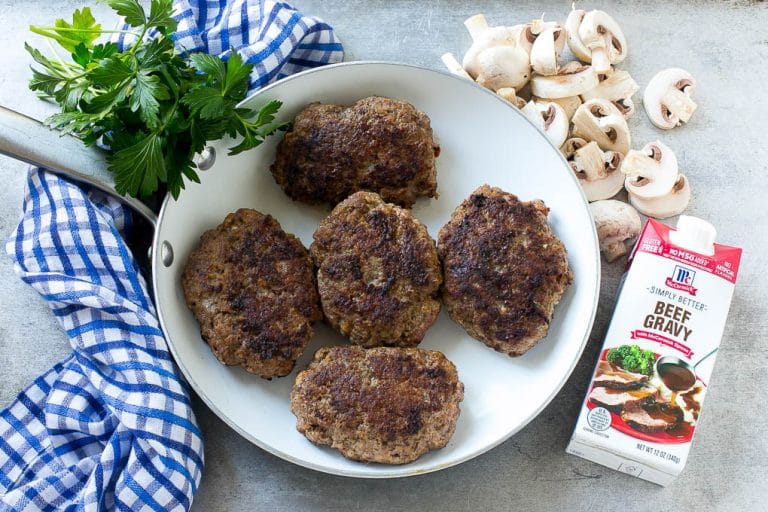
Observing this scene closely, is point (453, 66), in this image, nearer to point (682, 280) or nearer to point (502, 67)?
point (502, 67)

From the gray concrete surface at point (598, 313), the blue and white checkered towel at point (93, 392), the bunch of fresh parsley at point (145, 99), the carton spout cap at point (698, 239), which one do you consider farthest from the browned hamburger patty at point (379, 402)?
the carton spout cap at point (698, 239)

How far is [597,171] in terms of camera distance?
2.59m

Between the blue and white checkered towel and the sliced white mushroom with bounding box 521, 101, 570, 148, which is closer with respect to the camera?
the blue and white checkered towel

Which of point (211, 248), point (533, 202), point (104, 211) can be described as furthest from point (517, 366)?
point (104, 211)

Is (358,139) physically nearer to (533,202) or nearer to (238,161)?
(238,161)

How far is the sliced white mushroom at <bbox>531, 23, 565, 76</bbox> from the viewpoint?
8.59 feet

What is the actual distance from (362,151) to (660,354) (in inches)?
43.7

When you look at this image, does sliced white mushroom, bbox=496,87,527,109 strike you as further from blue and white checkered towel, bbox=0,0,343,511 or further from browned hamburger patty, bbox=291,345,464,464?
blue and white checkered towel, bbox=0,0,343,511

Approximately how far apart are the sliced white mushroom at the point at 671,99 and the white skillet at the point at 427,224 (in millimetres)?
543

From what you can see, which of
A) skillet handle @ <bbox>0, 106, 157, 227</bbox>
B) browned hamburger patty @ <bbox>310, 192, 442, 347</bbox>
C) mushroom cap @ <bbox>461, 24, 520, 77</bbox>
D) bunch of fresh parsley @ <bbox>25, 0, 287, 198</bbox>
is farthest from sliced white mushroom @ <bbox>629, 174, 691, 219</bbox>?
skillet handle @ <bbox>0, 106, 157, 227</bbox>

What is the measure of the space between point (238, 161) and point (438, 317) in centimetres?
84

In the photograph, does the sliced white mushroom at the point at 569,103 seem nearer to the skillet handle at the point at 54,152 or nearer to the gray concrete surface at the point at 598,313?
the gray concrete surface at the point at 598,313

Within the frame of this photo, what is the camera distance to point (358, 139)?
2350 millimetres

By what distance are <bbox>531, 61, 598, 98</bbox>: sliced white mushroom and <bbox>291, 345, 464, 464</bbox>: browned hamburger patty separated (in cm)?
108
